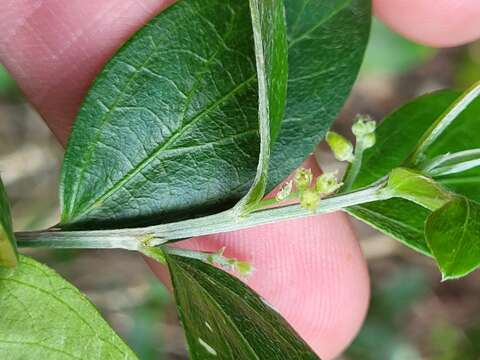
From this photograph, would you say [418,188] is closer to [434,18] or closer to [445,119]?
[445,119]

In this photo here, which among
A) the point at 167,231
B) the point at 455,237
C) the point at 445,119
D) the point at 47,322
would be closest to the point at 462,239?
the point at 455,237

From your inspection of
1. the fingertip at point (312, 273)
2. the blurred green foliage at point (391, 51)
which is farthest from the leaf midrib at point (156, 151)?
the blurred green foliage at point (391, 51)

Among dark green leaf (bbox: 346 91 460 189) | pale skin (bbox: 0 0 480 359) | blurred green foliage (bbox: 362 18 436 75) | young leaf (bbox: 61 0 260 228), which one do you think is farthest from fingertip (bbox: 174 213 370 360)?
blurred green foliage (bbox: 362 18 436 75)

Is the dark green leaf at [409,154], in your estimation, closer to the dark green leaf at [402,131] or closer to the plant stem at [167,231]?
the dark green leaf at [402,131]

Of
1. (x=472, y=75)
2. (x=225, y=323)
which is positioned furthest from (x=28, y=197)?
(x=472, y=75)

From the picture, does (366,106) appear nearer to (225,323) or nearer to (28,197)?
(28,197)
